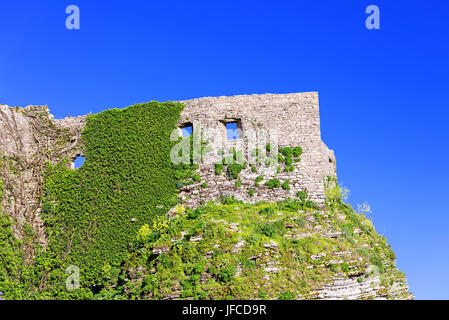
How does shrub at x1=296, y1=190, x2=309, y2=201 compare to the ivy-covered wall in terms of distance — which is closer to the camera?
shrub at x1=296, y1=190, x2=309, y2=201

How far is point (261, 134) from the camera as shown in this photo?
2197 centimetres

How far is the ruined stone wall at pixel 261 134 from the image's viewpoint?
2119 cm

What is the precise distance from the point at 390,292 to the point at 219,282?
6048 millimetres

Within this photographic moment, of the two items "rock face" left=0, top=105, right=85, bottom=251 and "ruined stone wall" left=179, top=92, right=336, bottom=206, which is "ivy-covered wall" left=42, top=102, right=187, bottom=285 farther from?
"ruined stone wall" left=179, top=92, right=336, bottom=206

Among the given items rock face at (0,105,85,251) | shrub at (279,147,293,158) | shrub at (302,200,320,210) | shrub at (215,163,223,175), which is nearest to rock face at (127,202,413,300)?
shrub at (302,200,320,210)

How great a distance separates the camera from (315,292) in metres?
16.4

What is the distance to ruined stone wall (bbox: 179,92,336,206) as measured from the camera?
21.2 metres

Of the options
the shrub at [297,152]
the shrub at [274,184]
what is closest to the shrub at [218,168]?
the shrub at [274,184]

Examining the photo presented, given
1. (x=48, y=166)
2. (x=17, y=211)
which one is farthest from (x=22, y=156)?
(x=17, y=211)

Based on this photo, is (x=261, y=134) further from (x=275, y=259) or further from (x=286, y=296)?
(x=286, y=296)

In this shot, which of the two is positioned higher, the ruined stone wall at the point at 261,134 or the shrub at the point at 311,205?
the ruined stone wall at the point at 261,134

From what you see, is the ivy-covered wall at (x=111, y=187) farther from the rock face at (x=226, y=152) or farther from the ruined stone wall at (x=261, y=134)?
the ruined stone wall at (x=261, y=134)

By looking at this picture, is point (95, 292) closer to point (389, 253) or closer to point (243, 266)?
point (243, 266)

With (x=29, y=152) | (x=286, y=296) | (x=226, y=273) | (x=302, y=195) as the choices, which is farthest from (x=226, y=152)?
(x=29, y=152)
